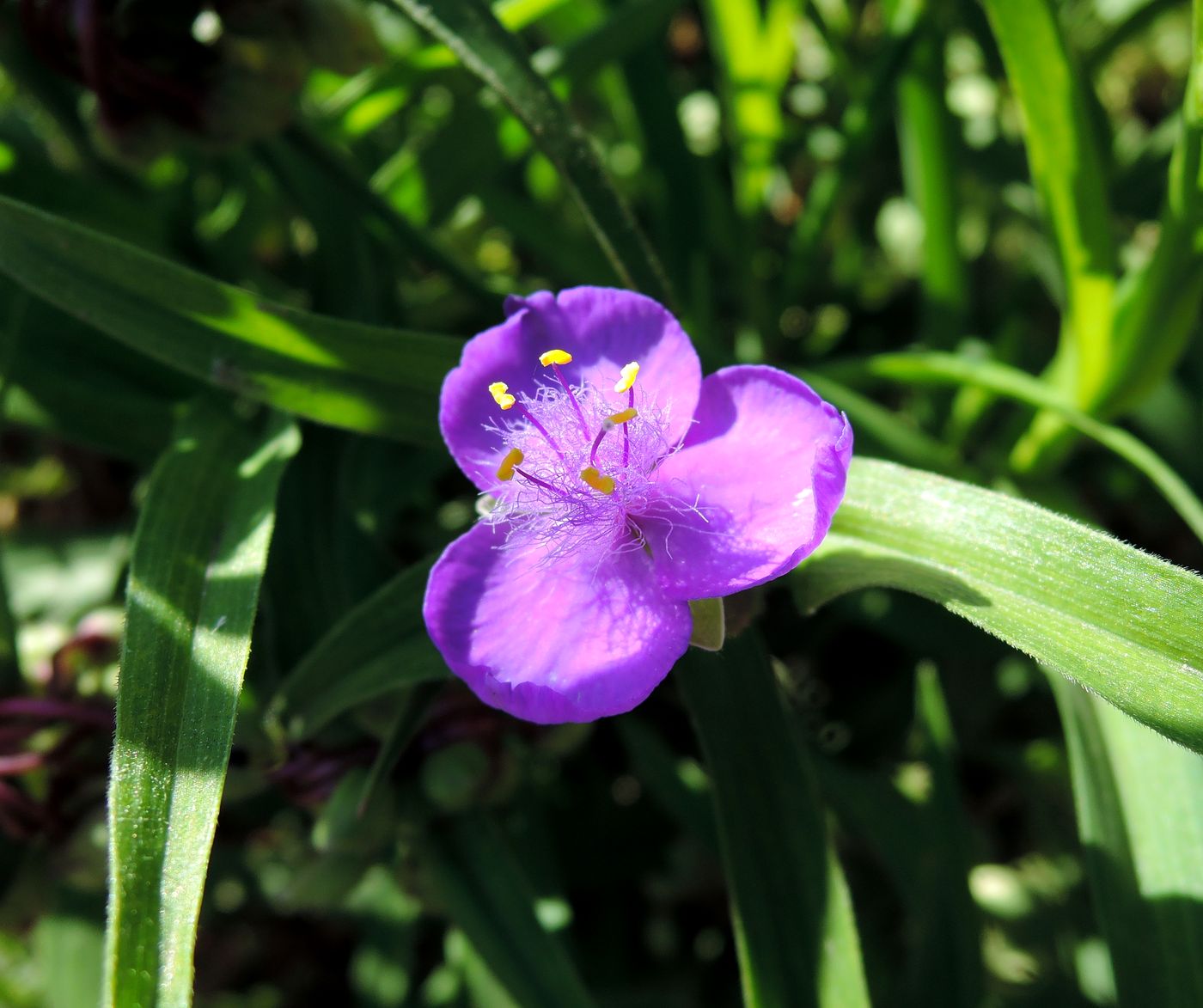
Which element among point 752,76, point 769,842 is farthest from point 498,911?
point 752,76

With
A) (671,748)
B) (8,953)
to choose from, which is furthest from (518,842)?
(8,953)

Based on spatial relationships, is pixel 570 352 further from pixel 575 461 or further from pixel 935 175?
pixel 935 175

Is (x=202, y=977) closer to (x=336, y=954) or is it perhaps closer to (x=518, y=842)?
(x=336, y=954)

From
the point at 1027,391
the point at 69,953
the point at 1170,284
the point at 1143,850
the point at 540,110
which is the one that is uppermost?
the point at 540,110

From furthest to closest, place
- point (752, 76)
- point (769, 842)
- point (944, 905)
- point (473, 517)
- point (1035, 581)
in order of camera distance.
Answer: point (752, 76), point (473, 517), point (944, 905), point (769, 842), point (1035, 581)

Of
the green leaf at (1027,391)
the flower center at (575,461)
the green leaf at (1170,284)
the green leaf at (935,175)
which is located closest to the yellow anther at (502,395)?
the flower center at (575,461)

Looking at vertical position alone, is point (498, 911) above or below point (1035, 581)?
below

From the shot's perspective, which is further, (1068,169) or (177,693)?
(1068,169)

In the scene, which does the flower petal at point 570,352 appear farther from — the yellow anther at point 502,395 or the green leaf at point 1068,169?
the green leaf at point 1068,169
